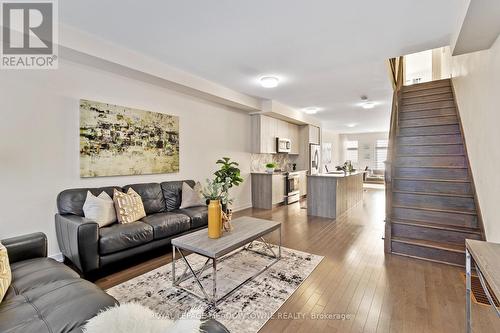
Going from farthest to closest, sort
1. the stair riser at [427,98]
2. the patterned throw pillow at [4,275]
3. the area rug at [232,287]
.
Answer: the stair riser at [427,98] < the area rug at [232,287] < the patterned throw pillow at [4,275]

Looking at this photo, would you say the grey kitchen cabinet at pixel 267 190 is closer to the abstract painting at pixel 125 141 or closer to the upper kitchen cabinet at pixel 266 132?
the upper kitchen cabinet at pixel 266 132

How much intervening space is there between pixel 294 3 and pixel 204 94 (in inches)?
98.2

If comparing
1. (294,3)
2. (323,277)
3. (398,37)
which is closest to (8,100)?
(294,3)

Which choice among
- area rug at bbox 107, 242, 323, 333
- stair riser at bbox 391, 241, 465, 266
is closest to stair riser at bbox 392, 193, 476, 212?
stair riser at bbox 391, 241, 465, 266

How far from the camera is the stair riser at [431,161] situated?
3447mm

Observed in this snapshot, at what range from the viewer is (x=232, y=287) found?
233 cm

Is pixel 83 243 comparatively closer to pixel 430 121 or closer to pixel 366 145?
pixel 430 121

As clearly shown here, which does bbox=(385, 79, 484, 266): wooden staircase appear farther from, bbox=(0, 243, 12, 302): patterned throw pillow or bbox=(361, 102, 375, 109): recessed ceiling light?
bbox=(0, 243, 12, 302): patterned throw pillow

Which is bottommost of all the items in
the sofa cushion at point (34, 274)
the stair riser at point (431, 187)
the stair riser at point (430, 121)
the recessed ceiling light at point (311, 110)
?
the sofa cushion at point (34, 274)

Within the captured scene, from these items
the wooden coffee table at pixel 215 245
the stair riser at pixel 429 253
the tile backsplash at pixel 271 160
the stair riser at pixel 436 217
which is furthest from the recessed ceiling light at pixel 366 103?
the wooden coffee table at pixel 215 245

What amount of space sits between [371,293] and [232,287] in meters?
1.33

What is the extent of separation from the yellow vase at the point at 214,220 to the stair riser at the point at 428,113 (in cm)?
406

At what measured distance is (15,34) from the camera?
2.46 m

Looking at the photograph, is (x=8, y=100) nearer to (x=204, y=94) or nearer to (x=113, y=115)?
(x=113, y=115)
